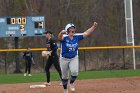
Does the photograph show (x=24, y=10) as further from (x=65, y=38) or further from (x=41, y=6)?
(x=65, y=38)

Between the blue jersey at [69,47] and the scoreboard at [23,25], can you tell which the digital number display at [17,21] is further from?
the blue jersey at [69,47]

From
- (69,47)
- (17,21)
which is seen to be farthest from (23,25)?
(69,47)

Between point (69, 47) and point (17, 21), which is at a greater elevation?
point (17, 21)

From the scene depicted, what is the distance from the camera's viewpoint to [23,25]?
100 ft

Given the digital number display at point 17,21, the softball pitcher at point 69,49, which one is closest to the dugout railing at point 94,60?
the digital number display at point 17,21

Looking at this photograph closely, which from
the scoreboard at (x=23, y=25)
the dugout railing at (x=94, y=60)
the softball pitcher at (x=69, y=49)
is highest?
the scoreboard at (x=23, y=25)

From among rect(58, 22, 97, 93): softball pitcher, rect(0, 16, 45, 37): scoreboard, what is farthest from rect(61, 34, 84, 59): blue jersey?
rect(0, 16, 45, 37): scoreboard

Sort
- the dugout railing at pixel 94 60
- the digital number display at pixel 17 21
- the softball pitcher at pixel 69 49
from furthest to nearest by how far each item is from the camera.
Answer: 1. the dugout railing at pixel 94 60
2. the digital number display at pixel 17 21
3. the softball pitcher at pixel 69 49

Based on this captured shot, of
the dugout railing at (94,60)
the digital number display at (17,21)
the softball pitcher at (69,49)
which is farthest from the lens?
the dugout railing at (94,60)

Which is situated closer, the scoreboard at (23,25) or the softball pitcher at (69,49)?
the softball pitcher at (69,49)

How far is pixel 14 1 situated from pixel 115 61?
10.8 metres

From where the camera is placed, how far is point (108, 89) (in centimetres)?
1413

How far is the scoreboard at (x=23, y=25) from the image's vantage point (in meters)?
30.4

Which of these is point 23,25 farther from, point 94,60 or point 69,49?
point 69,49
